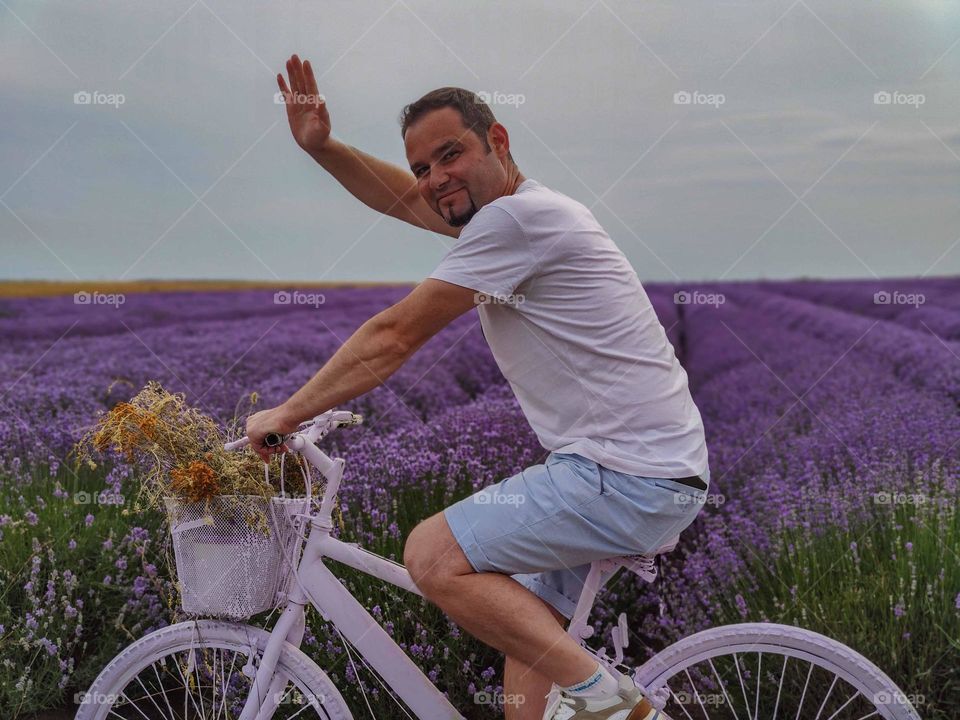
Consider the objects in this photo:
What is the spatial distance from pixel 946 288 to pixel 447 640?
27.3ft

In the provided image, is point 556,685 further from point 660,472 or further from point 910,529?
point 910,529

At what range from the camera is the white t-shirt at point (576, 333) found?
1.80 m

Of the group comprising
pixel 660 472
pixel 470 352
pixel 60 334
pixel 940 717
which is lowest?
pixel 940 717

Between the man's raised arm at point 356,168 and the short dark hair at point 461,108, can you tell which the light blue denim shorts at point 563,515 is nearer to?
the short dark hair at point 461,108

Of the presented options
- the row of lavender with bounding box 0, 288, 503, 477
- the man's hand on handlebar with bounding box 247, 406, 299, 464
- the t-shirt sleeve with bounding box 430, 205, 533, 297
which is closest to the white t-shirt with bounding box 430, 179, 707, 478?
the t-shirt sleeve with bounding box 430, 205, 533, 297

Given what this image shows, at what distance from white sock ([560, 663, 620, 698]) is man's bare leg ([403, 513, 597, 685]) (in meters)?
0.01

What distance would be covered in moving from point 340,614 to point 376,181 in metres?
1.24

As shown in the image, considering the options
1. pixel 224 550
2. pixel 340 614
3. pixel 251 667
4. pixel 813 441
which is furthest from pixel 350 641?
pixel 813 441

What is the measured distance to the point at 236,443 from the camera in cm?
189

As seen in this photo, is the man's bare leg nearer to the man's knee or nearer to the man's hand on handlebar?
the man's knee

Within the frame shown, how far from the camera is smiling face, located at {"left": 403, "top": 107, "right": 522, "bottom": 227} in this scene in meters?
2.01

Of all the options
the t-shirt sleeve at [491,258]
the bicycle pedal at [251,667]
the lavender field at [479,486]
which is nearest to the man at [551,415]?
the t-shirt sleeve at [491,258]

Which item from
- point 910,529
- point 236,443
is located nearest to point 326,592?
point 236,443

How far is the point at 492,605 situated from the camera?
1854 millimetres
